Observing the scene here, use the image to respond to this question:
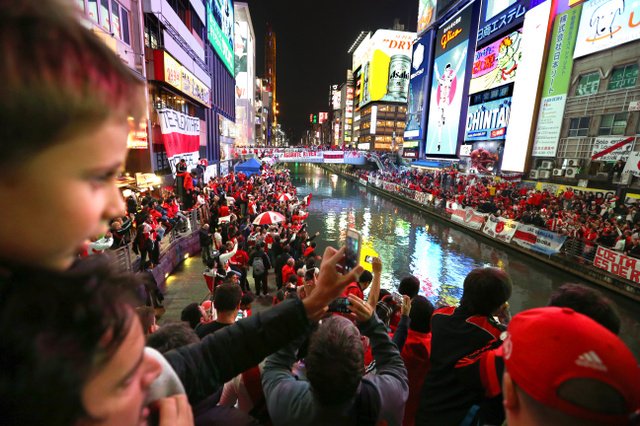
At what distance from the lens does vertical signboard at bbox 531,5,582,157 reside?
24906mm

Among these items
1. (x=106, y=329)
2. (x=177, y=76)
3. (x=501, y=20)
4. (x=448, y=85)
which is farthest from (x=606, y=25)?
(x=106, y=329)

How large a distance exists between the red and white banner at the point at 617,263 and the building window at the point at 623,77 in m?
15.2

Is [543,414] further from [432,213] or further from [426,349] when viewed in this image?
[432,213]

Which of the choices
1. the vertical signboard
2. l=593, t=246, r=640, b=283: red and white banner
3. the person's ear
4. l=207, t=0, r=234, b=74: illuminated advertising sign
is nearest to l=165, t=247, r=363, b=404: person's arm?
the person's ear

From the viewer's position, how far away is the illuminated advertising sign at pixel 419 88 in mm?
57156

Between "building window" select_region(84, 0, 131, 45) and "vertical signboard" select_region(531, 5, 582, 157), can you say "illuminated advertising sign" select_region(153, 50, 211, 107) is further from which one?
"vertical signboard" select_region(531, 5, 582, 157)

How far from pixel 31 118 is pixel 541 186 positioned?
3177 centimetres

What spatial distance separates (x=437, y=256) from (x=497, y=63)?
89.8 ft

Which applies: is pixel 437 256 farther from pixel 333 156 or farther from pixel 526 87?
pixel 333 156

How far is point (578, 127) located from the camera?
24.4m

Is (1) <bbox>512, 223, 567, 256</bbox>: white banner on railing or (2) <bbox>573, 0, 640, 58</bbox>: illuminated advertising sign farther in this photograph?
(2) <bbox>573, 0, 640, 58</bbox>: illuminated advertising sign

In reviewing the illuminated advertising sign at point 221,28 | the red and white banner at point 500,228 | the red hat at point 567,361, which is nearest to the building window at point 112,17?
the red hat at point 567,361

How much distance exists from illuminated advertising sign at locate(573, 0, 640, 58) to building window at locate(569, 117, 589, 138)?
15.3ft

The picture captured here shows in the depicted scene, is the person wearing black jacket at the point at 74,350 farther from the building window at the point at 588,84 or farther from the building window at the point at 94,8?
the building window at the point at 588,84
